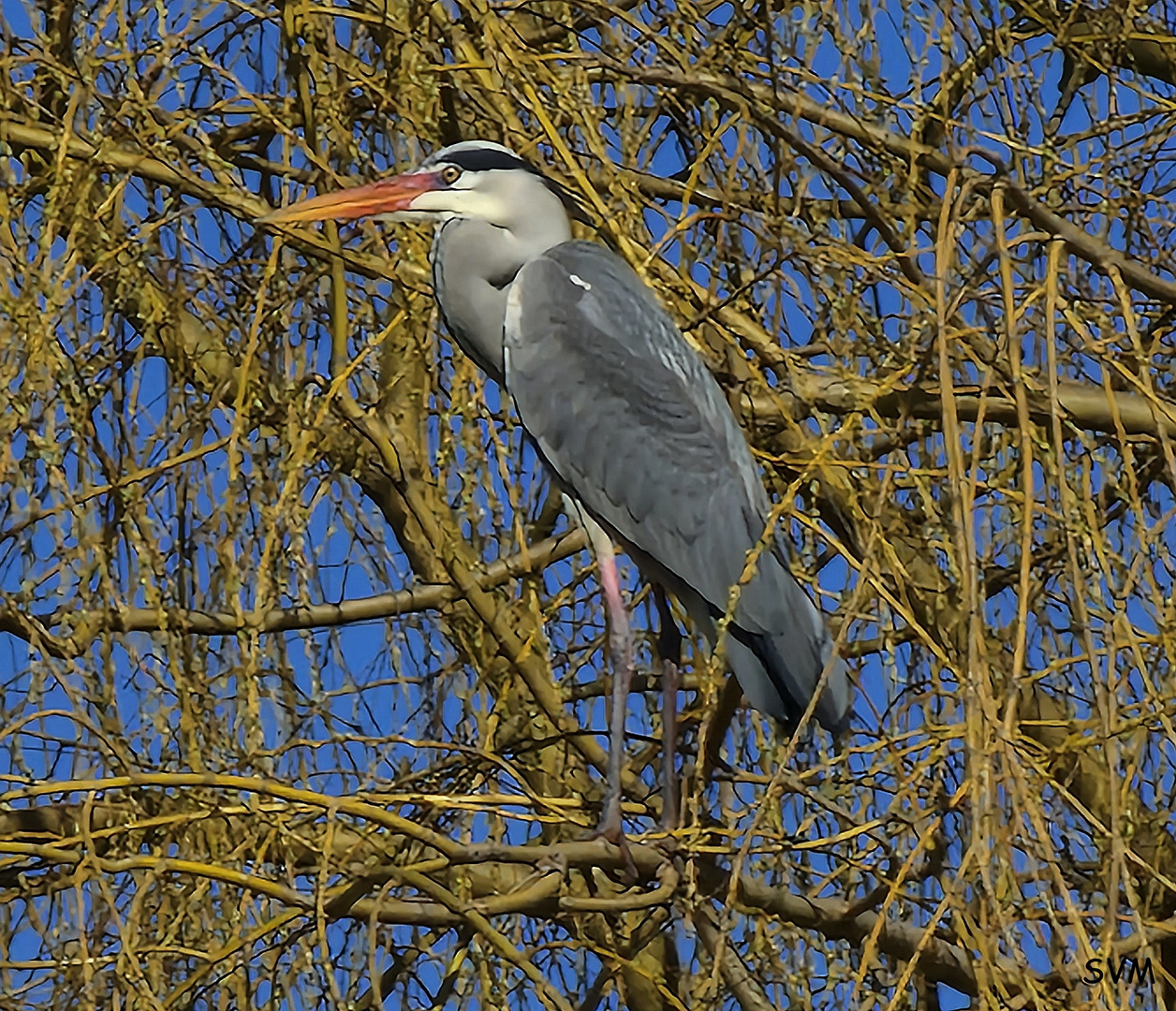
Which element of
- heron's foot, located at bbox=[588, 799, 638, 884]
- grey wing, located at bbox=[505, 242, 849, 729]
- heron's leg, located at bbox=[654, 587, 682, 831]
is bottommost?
Result: heron's foot, located at bbox=[588, 799, 638, 884]

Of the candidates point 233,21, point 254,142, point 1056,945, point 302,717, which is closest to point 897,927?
point 1056,945

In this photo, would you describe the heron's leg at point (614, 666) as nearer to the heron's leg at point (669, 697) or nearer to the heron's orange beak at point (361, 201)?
the heron's leg at point (669, 697)

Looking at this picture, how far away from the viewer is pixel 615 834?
8.22ft

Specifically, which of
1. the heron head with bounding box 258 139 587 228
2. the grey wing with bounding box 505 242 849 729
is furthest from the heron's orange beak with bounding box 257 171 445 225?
the grey wing with bounding box 505 242 849 729

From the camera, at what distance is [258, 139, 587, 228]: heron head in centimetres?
265

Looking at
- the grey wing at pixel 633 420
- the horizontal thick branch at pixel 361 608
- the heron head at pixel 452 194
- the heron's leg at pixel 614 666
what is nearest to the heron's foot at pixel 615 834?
the heron's leg at pixel 614 666

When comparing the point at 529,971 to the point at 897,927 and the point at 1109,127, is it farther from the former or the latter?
the point at 1109,127

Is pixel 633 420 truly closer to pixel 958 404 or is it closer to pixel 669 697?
pixel 669 697

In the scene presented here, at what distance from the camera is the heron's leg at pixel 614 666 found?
259 centimetres

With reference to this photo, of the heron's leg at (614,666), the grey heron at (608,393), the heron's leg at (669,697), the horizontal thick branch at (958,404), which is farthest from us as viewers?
the grey heron at (608,393)

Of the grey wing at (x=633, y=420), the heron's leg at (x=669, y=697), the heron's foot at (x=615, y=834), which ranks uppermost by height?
A: the grey wing at (x=633, y=420)

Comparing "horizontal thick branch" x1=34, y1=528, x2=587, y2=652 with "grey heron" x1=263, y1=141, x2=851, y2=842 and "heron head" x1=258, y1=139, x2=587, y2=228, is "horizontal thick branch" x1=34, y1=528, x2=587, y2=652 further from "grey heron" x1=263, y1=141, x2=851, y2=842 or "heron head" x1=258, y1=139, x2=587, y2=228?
"heron head" x1=258, y1=139, x2=587, y2=228

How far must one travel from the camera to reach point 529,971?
179cm

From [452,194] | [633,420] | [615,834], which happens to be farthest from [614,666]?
[452,194]
